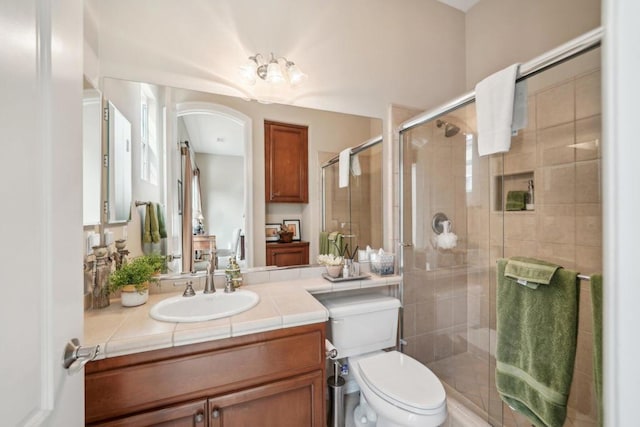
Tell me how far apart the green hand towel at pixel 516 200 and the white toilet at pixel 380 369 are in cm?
102

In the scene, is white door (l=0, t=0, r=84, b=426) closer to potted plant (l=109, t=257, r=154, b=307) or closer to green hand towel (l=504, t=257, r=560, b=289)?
potted plant (l=109, t=257, r=154, b=307)

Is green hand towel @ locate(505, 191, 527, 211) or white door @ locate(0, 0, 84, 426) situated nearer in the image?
white door @ locate(0, 0, 84, 426)

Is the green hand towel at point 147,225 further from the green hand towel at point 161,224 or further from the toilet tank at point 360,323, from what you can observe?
the toilet tank at point 360,323

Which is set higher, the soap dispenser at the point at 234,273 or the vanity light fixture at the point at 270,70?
the vanity light fixture at the point at 270,70

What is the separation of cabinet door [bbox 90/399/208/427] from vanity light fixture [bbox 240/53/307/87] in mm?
1626

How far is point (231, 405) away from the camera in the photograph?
104 centimetres

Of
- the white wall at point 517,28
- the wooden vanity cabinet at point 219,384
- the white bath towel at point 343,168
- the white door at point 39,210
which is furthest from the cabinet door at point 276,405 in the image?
the white wall at point 517,28

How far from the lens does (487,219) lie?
6.21 feet

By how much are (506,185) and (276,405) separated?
1.88m

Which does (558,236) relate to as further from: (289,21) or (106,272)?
(106,272)

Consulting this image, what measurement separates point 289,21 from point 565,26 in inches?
66.0

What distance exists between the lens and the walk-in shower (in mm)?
1465

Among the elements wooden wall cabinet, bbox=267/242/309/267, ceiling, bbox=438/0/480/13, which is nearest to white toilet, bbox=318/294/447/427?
wooden wall cabinet, bbox=267/242/309/267

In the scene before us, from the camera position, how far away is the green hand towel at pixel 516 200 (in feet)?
5.85
